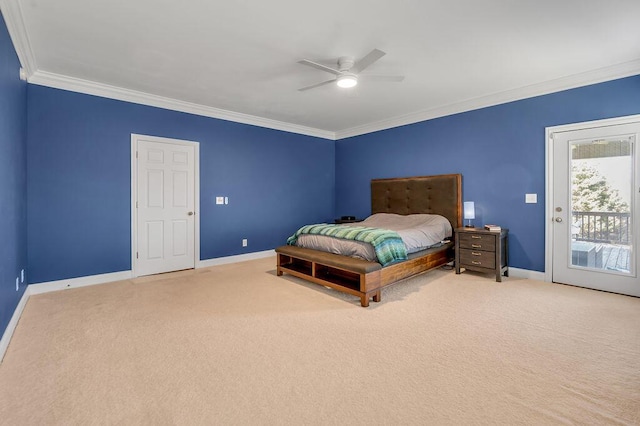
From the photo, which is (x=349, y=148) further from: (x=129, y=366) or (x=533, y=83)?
(x=129, y=366)

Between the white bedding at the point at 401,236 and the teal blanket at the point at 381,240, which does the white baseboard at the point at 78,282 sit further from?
the teal blanket at the point at 381,240

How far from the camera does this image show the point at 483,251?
418 cm

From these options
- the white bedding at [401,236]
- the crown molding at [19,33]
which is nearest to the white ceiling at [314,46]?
the crown molding at [19,33]

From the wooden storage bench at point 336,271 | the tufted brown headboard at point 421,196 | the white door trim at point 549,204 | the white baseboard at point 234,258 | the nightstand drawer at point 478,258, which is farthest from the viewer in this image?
the white baseboard at point 234,258

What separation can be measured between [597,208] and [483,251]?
1343mm

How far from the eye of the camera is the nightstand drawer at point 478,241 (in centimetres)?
410

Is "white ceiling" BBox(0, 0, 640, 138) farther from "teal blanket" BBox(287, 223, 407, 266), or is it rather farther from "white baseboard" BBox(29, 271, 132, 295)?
"white baseboard" BBox(29, 271, 132, 295)

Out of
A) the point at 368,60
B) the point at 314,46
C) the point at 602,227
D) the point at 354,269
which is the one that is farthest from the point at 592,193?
the point at 314,46

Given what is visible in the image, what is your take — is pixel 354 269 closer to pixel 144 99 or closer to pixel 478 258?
pixel 478 258

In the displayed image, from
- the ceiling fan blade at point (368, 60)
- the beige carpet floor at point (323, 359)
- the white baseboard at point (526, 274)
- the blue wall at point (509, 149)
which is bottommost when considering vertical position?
the beige carpet floor at point (323, 359)

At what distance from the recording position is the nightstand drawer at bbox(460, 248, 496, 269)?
409 centimetres

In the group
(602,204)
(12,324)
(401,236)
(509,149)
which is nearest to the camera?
(12,324)

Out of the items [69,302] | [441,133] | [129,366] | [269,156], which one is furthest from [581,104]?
[69,302]

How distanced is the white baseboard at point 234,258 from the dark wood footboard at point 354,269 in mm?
1307
